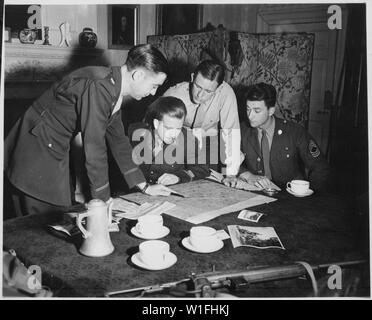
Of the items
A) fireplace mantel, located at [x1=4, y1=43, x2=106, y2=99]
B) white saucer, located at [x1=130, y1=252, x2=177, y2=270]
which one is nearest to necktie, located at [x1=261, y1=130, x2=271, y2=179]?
white saucer, located at [x1=130, y1=252, x2=177, y2=270]

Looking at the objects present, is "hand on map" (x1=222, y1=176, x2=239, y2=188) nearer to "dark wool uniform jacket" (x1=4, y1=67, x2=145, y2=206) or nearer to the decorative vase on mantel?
"dark wool uniform jacket" (x1=4, y1=67, x2=145, y2=206)

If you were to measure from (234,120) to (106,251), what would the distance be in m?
1.63

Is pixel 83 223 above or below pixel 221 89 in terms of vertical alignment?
below

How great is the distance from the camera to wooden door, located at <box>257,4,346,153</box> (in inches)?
121

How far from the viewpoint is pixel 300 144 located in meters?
2.15

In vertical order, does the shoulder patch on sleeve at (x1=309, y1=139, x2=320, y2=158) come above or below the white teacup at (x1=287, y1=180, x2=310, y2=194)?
above

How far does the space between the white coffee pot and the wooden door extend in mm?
2469

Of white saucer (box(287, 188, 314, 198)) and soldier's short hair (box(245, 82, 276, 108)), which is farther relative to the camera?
soldier's short hair (box(245, 82, 276, 108))

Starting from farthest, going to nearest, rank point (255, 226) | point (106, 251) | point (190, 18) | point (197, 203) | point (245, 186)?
point (190, 18) < point (245, 186) < point (197, 203) < point (255, 226) < point (106, 251)

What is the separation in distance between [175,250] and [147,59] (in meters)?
0.78

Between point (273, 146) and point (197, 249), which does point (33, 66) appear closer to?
point (273, 146)
